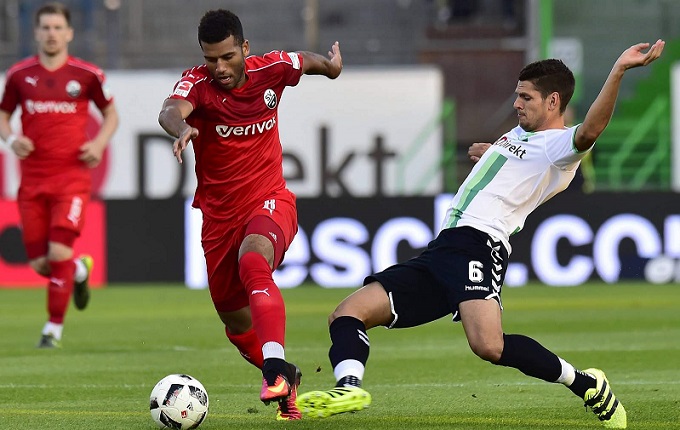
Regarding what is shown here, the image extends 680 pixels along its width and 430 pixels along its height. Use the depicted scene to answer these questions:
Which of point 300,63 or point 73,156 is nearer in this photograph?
point 300,63

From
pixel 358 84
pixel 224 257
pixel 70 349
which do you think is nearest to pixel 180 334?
pixel 70 349

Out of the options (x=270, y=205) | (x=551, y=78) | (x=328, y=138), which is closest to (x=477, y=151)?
(x=551, y=78)

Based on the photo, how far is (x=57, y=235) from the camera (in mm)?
9680

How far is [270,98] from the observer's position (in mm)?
6504

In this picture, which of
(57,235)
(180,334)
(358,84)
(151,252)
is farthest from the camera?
(358,84)

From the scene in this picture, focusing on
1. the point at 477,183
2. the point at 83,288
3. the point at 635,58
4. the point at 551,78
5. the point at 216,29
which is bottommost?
the point at 83,288

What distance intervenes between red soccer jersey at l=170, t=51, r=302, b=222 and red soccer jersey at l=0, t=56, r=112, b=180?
12.0 ft

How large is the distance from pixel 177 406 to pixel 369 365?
3.13 metres

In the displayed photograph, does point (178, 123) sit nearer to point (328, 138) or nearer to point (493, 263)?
point (493, 263)

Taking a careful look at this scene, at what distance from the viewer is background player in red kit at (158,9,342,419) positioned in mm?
6066

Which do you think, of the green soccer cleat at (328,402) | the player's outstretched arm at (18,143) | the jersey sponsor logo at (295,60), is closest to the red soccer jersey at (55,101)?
the player's outstretched arm at (18,143)

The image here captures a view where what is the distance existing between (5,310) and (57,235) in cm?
429

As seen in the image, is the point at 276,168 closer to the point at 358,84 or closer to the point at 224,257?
the point at 224,257

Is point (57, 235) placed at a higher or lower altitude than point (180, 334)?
higher
